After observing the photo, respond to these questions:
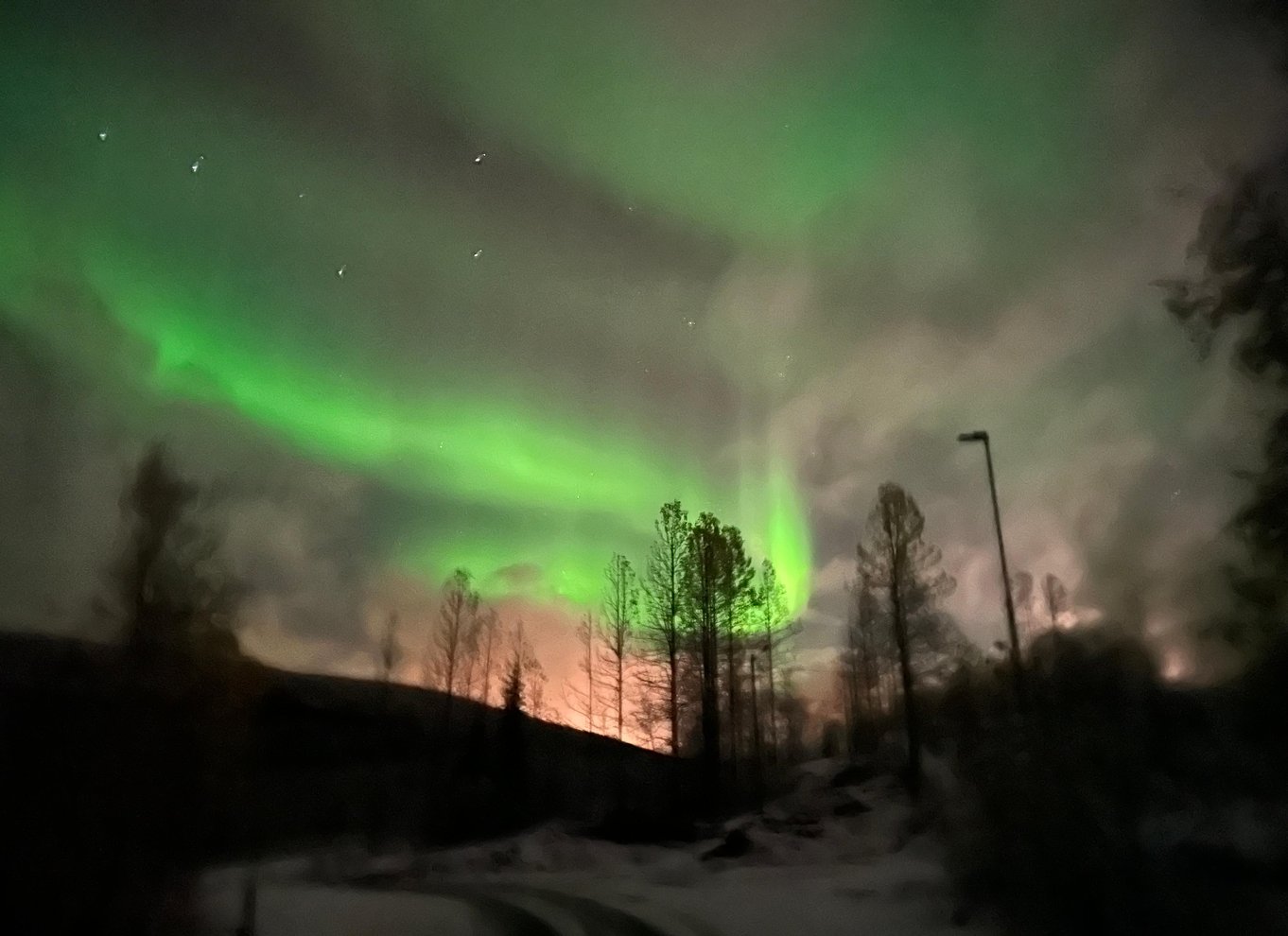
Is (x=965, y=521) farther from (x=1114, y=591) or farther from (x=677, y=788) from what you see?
(x=677, y=788)

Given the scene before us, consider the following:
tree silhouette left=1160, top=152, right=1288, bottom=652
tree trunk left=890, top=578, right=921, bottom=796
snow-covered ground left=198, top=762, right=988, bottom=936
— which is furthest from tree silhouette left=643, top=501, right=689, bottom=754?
tree silhouette left=1160, top=152, right=1288, bottom=652

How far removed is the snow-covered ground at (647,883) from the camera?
1.72 m

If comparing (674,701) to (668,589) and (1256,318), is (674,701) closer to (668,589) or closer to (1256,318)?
(668,589)

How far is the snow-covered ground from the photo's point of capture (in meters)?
1.72

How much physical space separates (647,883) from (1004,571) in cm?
107

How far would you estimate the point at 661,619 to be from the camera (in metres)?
2.20

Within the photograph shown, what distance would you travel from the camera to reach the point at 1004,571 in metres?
1.84

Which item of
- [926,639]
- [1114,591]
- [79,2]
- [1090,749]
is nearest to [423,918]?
[926,639]

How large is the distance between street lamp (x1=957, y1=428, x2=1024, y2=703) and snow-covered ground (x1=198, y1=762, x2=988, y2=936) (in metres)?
0.36

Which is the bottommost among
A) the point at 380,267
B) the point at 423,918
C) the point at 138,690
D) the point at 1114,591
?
the point at 423,918

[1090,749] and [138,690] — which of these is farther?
[138,690]

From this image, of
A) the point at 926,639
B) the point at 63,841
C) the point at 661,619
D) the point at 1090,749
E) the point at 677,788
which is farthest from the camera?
the point at 661,619

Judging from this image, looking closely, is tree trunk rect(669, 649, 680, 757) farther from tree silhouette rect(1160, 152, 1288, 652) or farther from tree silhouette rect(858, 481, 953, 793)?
tree silhouette rect(1160, 152, 1288, 652)

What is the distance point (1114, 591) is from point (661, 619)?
1.06 m
